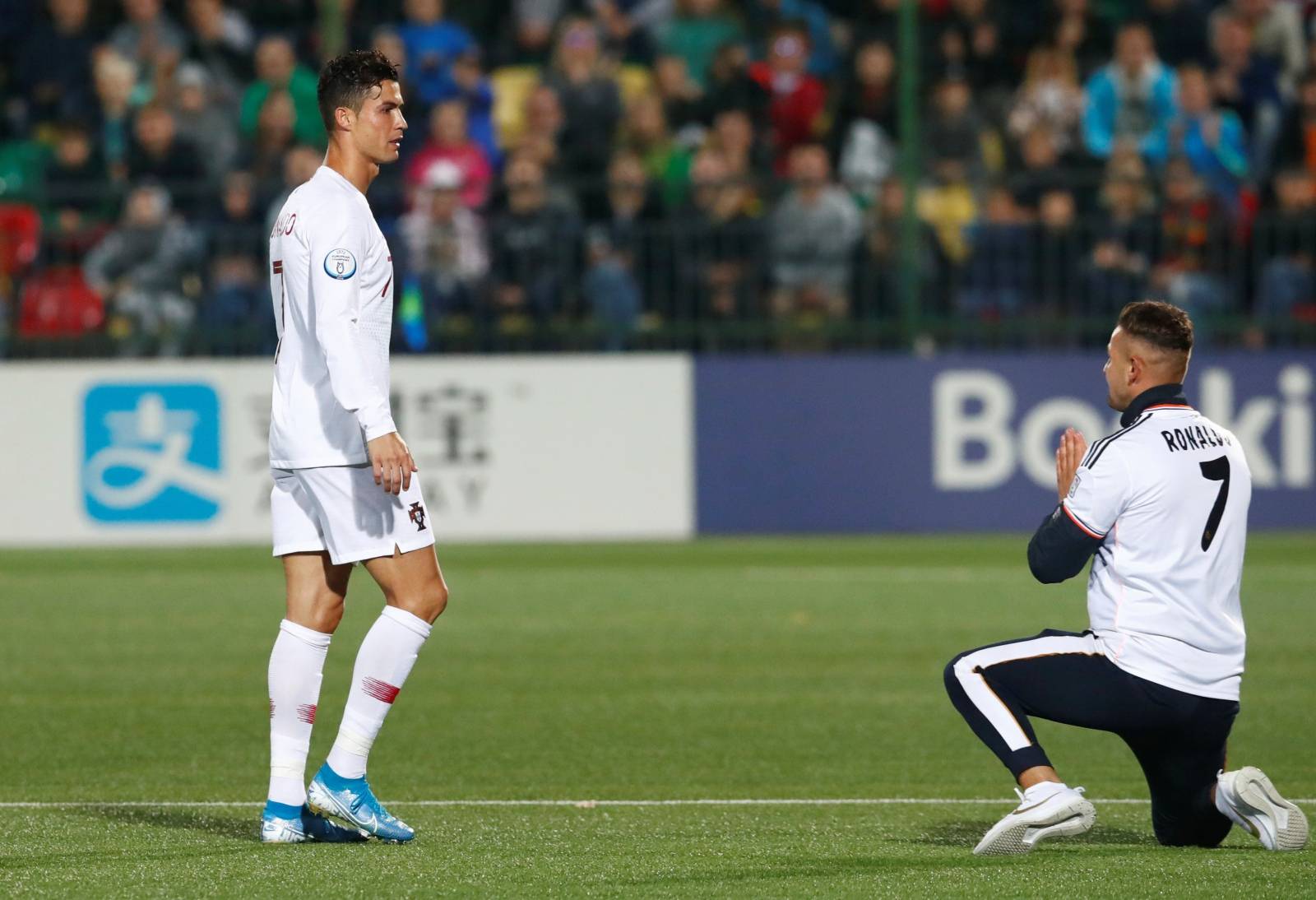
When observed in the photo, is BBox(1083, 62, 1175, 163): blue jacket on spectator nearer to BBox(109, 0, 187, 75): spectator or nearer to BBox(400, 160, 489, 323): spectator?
BBox(400, 160, 489, 323): spectator

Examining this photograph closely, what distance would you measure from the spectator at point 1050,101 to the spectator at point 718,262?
237cm

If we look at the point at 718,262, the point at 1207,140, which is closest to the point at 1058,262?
the point at 1207,140

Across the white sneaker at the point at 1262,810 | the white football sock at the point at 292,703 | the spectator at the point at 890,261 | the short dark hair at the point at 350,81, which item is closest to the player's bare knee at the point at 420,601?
the white football sock at the point at 292,703

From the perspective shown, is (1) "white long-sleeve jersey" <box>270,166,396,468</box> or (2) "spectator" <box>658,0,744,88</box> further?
(2) "spectator" <box>658,0,744,88</box>

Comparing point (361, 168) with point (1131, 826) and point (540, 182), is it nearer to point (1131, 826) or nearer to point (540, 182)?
point (1131, 826)

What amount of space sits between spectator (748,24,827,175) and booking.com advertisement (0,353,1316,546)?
6.99 ft

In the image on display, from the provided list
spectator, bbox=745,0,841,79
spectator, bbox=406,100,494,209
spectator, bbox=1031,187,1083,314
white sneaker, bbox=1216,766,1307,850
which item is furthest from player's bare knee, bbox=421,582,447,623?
spectator, bbox=745,0,841,79

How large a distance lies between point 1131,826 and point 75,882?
2904 millimetres

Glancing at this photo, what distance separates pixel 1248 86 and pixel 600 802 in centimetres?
1199

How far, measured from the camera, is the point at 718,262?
15531 millimetres

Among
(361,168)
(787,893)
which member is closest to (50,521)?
(361,168)

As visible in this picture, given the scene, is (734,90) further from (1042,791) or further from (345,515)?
(1042,791)

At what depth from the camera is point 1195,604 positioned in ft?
17.5

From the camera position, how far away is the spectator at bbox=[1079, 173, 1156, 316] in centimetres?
1541
